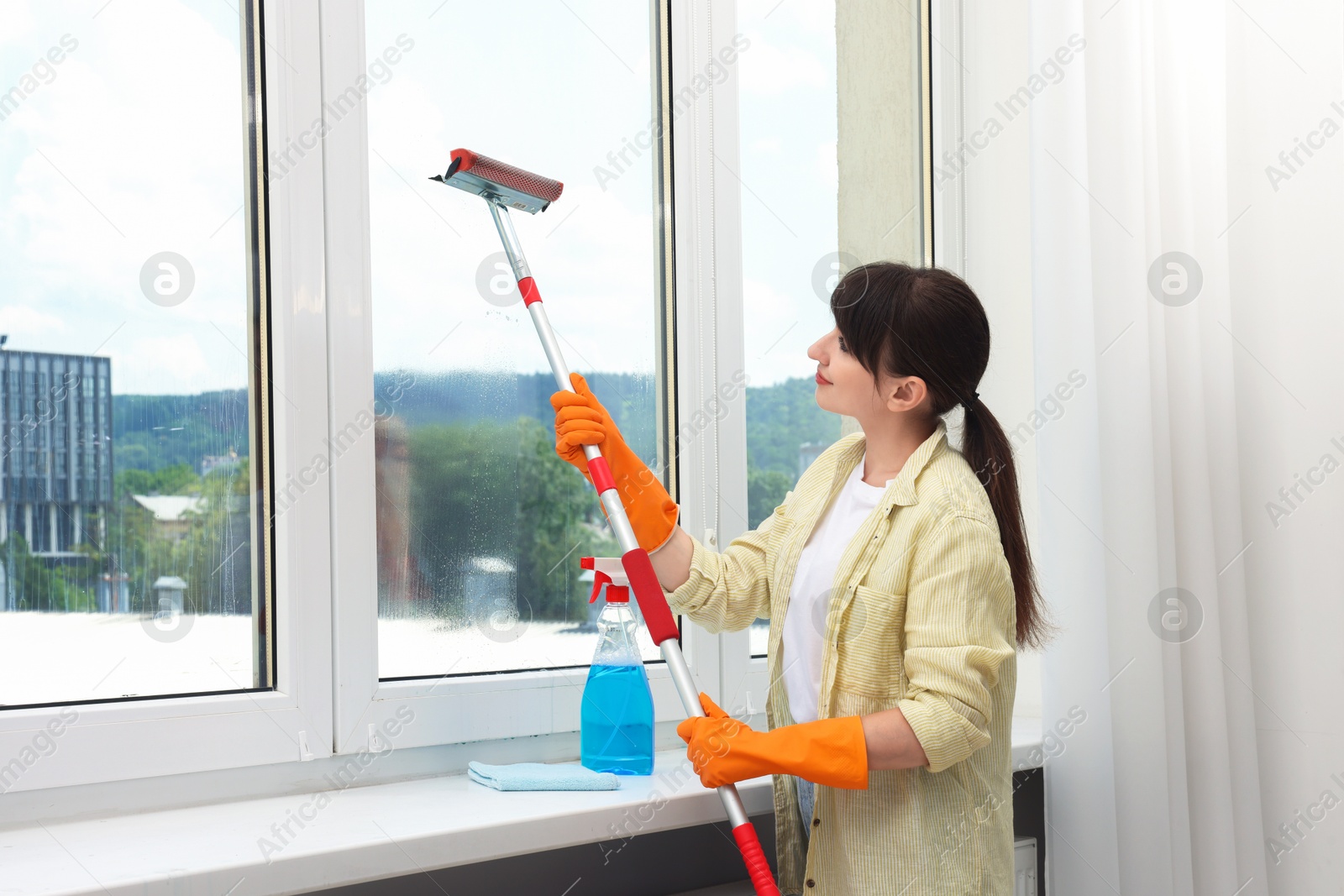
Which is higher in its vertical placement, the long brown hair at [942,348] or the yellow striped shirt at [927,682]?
the long brown hair at [942,348]

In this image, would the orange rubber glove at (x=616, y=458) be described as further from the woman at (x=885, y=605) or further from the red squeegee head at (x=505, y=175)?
the red squeegee head at (x=505, y=175)

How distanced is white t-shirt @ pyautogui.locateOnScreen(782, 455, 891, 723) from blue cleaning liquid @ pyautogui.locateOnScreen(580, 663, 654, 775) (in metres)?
0.23

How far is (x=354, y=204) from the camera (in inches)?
51.1

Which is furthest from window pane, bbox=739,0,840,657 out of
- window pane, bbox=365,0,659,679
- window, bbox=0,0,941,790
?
window pane, bbox=365,0,659,679

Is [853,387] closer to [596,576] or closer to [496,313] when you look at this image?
[596,576]

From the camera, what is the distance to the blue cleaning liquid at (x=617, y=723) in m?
1.33

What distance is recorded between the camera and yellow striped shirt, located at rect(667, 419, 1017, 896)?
102cm

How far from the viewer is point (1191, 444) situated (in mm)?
1433

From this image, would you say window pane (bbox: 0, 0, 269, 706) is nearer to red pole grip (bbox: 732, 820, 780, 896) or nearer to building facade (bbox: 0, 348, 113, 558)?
building facade (bbox: 0, 348, 113, 558)

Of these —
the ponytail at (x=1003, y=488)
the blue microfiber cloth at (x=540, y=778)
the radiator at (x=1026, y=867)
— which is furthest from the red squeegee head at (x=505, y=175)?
the radiator at (x=1026, y=867)

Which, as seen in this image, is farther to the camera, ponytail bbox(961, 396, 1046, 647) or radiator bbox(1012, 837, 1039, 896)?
radiator bbox(1012, 837, 1039, 896)

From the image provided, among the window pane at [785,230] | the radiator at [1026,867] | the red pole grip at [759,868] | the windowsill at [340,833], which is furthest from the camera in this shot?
the window pane at [785,230]

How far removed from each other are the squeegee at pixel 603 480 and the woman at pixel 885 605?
3 centimetres

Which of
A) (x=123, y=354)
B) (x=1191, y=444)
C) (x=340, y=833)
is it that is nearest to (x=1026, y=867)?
(x=1191, y=444)
